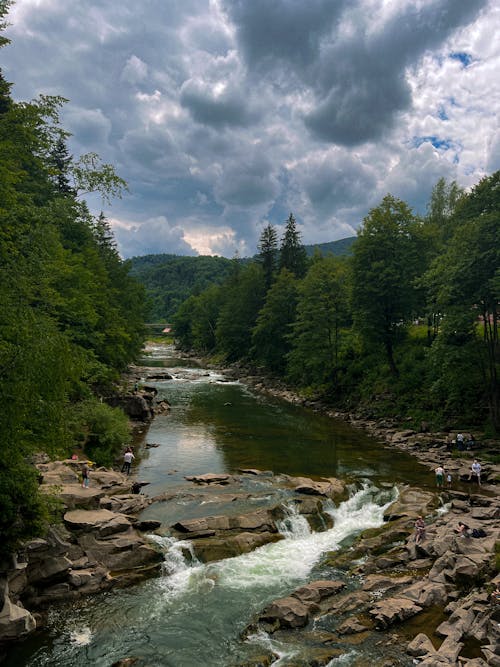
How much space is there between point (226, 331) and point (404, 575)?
78692mm

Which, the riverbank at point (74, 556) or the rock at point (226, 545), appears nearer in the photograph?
the riverbank at point (74, 556)

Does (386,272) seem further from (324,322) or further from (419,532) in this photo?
(419,532)

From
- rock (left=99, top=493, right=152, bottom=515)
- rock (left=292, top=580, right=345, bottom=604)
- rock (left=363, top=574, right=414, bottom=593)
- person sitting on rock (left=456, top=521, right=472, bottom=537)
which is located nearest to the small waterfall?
rock (left=292, top=580, right=345, bottom=604)

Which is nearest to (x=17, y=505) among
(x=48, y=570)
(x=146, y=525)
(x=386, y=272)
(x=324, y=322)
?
(x=48, y=570)

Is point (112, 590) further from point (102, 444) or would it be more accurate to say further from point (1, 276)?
point (102, 444)

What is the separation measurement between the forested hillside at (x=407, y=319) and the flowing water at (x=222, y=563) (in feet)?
27.3

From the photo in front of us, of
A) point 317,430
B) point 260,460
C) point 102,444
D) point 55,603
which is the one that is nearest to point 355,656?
A: point 55,603

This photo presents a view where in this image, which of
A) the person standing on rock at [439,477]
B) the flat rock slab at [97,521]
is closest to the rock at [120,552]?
the flat rock slab at [97,521]

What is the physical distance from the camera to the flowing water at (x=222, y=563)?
12359mm

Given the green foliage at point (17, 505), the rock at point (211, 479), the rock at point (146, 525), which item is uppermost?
the green foliage at point (17, 505)

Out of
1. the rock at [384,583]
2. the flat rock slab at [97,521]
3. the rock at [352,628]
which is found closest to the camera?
the rock at [352,628]

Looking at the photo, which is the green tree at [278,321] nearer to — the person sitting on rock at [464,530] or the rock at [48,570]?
the person sitting on rock at [464,530]

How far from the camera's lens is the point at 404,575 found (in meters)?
16.0

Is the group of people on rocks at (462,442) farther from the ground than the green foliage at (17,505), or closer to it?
closer to it
